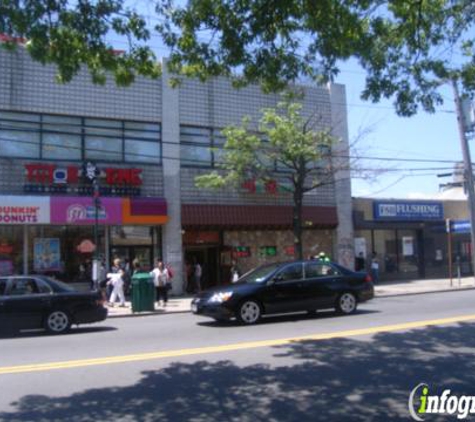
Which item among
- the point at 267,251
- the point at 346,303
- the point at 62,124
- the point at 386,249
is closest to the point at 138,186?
the point at 62,124

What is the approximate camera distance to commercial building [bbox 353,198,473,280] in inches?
1099

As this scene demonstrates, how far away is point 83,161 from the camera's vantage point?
21.2 metres

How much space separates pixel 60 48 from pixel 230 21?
2.58m

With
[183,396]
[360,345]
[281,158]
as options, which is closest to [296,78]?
[360,345]

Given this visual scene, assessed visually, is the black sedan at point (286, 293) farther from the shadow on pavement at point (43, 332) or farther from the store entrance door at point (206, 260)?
the store entrance door at point (206, 260)

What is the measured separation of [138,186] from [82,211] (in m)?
2.54

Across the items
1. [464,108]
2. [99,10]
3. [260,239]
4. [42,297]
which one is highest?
[464,108]

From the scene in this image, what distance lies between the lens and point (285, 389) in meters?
6.98

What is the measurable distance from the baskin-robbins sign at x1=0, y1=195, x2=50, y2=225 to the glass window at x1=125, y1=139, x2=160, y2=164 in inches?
150

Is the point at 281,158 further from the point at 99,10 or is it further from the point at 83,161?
the point at 99,10

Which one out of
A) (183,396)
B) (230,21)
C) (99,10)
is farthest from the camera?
(230,21)

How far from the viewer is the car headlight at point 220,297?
511 inches

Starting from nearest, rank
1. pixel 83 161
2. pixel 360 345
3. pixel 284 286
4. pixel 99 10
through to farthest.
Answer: pixel 99 10 < pixel 360 345 < pixel 284 286 < pixel 83 161

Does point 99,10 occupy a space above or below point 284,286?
above
